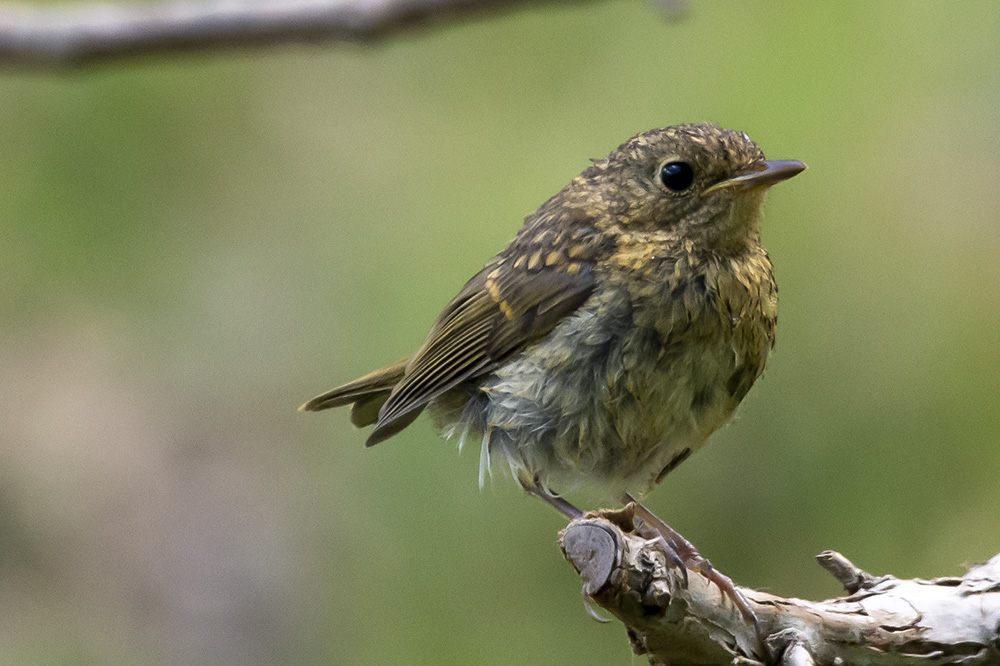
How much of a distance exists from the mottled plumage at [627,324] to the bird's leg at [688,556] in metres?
0.14

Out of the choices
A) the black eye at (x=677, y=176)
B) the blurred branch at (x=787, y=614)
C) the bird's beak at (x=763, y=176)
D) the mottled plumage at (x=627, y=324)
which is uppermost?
the bird's beak at (x=763, y=176)

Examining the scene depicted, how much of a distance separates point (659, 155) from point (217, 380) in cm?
341

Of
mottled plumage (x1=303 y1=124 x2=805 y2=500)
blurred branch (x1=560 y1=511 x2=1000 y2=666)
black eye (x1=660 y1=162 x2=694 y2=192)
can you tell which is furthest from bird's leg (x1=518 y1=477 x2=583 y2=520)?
black eye (x1=660 y1=162 x2=694 y2=192)

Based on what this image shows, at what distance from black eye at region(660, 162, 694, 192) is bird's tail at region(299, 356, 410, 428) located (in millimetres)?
963

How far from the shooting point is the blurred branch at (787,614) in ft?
8.30

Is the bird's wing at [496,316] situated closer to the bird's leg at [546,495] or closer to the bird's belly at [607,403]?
A: the bird's belly at [607,403]

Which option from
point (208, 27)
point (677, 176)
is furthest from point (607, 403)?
point (208, 27)

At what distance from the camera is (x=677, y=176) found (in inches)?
123

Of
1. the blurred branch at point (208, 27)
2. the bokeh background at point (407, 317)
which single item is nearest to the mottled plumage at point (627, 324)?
the bokeh background at point (407, 317)

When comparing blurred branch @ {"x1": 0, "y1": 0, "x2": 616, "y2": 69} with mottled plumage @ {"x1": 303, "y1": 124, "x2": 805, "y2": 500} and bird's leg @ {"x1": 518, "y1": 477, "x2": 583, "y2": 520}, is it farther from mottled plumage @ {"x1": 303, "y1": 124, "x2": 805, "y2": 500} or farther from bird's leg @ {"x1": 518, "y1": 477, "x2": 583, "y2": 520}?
bird's leg @ {"x1": 518, "y1": 477, "x2": 583, "y2": 520}

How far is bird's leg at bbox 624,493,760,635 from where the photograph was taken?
9.15 ft

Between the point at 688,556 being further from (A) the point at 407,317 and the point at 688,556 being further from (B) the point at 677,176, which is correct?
(A) the point at 407,317

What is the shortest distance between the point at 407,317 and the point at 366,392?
128 cm

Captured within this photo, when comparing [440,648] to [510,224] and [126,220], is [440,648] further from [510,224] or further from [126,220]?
[126,220]
